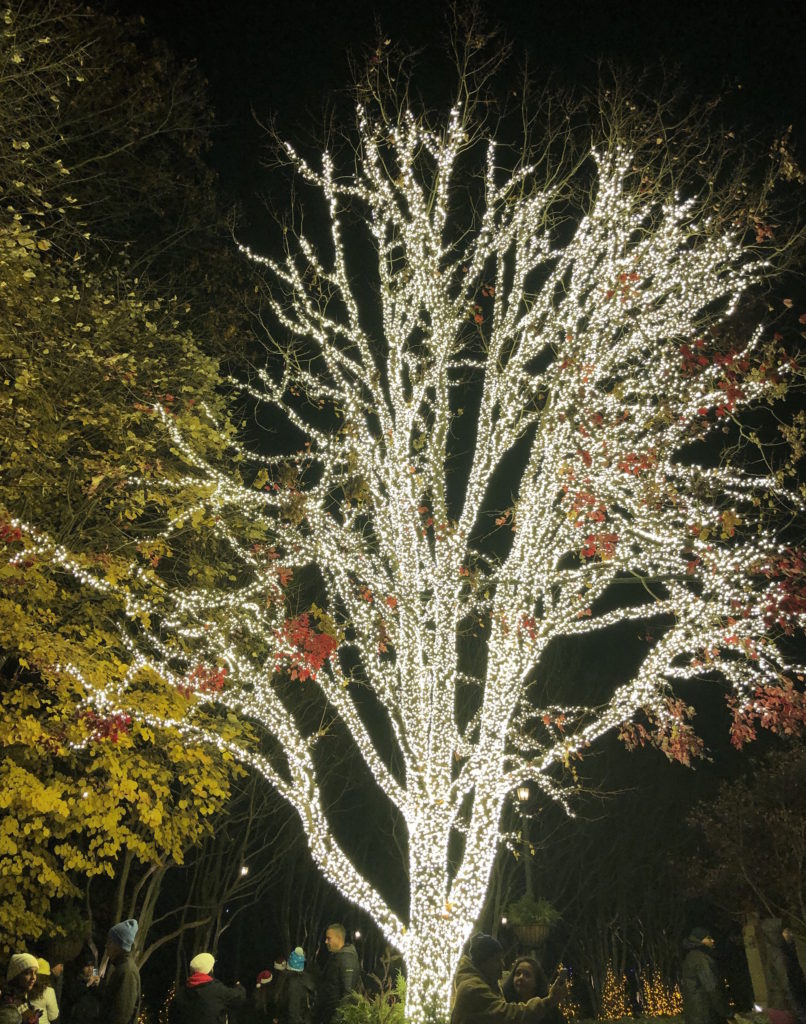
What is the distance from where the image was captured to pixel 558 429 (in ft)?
28.2

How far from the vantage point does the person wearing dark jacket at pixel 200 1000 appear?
585cm

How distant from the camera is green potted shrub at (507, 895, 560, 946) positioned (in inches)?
741

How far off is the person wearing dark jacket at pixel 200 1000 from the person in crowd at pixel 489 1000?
1936 millimetres

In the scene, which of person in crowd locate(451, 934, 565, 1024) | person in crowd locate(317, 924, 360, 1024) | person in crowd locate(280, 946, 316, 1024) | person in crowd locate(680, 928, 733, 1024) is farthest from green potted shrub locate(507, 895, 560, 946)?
person in crowd locate(451, 934, 565, 1024)

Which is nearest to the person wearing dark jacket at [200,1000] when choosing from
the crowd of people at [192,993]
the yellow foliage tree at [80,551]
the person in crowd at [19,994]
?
the crowd of people at [192,993]

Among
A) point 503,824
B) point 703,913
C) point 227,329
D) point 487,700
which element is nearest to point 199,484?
point 227,329

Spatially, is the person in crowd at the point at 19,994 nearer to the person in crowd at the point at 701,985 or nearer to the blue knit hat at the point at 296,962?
the blue knit hat at the point at 296,962

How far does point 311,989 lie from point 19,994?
2913mm

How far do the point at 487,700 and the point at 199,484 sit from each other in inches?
145

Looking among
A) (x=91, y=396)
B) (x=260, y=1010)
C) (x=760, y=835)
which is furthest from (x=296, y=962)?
(x=760, y=835)

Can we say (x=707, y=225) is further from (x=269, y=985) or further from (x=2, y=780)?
(x=269, y=985)

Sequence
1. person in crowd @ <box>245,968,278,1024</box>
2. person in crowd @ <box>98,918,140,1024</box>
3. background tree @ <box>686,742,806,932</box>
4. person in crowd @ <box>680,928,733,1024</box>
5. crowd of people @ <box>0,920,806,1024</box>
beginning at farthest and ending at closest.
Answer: background tree @ <box>686,742,806,932</box>
person in crowd @ <box>680,928,733,1024</box>
person in crowd @ <box>245,968,278,1024</box>
person in crowd @ <box>98,918,140,1024</box>
crowd of people @ <box>0,920,806,1024</box>

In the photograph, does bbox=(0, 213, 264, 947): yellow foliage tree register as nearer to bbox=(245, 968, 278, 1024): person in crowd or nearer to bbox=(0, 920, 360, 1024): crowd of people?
bbox=(0, 920, 360, 1024): crowd of people

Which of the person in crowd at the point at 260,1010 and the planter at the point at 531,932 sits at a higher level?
the planter at the point at 531,932
